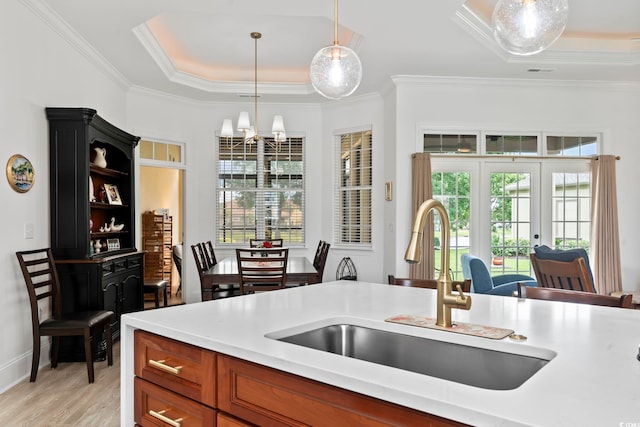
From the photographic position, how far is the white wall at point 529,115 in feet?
19.4

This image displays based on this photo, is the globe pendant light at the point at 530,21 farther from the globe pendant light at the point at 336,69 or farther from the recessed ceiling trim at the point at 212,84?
the recessed ceiling trim at the point at 212,84

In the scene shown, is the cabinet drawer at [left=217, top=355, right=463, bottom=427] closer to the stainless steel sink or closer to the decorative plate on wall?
the stainless steel sink

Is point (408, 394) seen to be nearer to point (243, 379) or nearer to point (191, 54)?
point (243, 379)

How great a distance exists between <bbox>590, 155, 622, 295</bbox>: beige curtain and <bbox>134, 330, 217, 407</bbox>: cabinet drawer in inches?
234

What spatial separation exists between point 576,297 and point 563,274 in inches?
76.2

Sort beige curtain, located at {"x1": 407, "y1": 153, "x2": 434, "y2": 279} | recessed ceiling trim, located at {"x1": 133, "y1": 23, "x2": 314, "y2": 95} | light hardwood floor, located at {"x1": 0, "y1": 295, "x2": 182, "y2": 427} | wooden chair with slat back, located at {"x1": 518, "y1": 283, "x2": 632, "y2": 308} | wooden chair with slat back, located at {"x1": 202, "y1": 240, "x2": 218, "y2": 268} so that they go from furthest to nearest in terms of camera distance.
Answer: beige curtain, located at {"x1": 407, "y1": 153, "x2": 434, "y2": 279}
wooden chair with slat back, located at {"x1": 202, "y1": 240, "x2": 218, "y2": 268}
recessed ceiling trim, located at {"x1": 133, "y1": 23, "x2": 314, "y2": 95}
light hardwood floor, located at {"x1": 0, "y1": 295, "x2": 182, "y2": 427}
wooden chair with slat back, located at {"x1": 518, "y1": 283, "x2": 632, "y2": 308}

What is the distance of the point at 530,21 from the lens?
5.79ft

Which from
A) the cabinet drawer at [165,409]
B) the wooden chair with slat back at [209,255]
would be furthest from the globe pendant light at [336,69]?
the wooden chair with slat back at [209,255]

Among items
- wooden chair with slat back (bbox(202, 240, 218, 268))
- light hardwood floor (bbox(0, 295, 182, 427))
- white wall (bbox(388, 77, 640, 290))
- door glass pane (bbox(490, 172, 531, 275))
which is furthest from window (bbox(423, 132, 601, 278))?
light hardwood floor (bbox(0, 295, 182, 427))

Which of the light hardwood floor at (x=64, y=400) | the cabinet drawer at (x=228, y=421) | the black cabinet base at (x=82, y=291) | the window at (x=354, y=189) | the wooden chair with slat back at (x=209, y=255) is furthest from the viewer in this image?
the window at (x=354, y=189)

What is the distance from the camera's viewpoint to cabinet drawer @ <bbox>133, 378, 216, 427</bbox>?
1327 millimetres

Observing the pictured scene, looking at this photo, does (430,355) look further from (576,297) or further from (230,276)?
(230,276)

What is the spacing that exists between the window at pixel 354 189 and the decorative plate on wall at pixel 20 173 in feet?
14.0

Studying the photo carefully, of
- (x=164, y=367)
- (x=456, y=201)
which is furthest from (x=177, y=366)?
(x=456, y=201)
